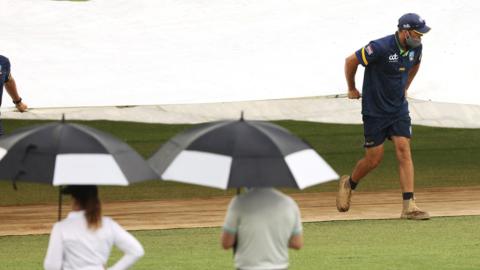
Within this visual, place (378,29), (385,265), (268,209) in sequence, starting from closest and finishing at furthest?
(268,209) < (385,265) < (378,29)

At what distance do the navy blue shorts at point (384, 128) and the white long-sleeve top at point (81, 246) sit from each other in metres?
6.59

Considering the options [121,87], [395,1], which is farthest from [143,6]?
[395,1]

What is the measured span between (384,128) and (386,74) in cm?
49

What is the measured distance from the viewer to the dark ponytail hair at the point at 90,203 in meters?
6.38

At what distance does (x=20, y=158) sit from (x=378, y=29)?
903 cm

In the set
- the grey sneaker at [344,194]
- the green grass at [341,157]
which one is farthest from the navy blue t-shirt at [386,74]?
the green grass at [341,157]

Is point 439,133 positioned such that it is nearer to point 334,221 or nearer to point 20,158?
point 334,221

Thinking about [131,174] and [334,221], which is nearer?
[131,174]

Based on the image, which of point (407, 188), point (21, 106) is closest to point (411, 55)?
point (407, 188)

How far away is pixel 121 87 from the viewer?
14398mm

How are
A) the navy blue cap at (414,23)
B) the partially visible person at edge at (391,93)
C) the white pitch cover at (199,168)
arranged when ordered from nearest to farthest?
1. the white pitch cover at (199,168)
2. the navy blue cap at (414,23)
3. the partially visible person at edge at (391,93)

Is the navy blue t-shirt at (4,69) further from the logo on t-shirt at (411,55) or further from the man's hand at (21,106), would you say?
the logo on t-shirt at (411,55)

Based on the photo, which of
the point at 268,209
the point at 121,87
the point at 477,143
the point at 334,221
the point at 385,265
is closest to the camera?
the point at 268,209

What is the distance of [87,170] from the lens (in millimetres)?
6551
